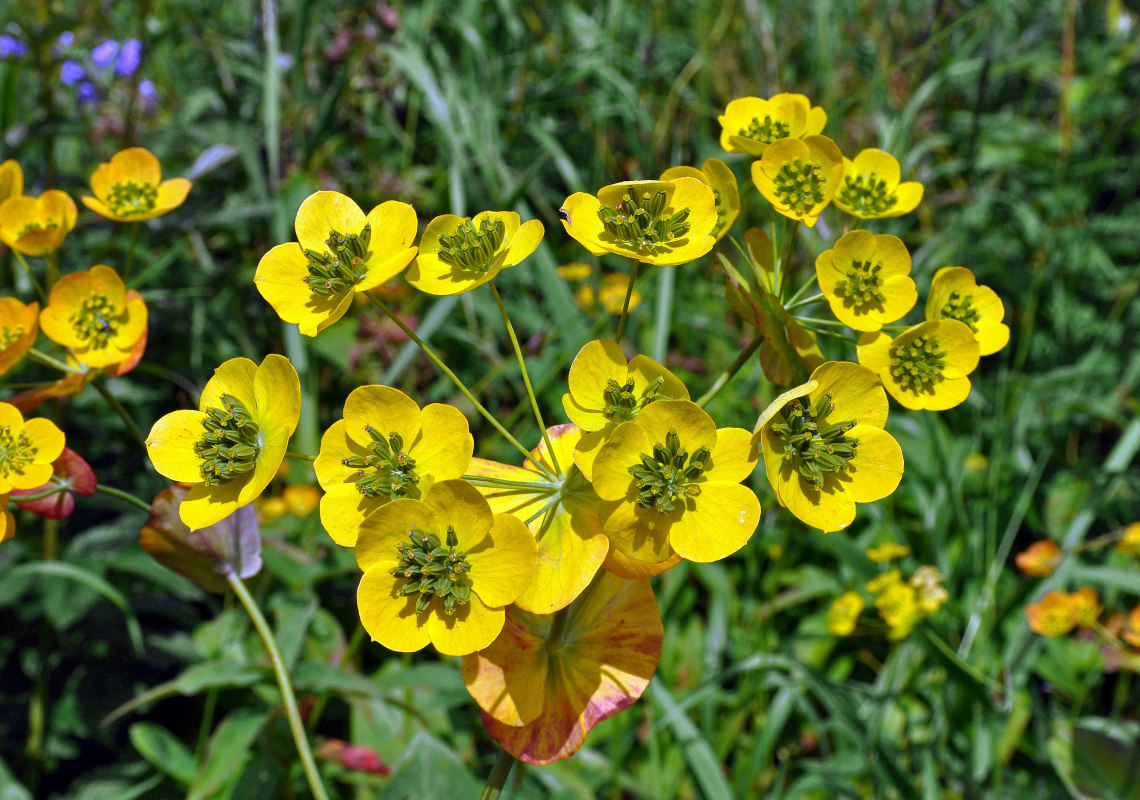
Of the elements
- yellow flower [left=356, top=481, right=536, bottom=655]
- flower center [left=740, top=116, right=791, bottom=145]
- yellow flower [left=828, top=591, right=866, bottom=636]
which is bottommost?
yellow flower [left=828, top=591, right=866, bottom=636]

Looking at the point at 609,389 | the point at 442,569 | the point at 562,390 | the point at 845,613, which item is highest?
the point at 609,389

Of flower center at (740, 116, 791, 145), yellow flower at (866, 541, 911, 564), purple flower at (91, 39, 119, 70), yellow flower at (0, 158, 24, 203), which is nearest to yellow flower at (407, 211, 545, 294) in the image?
flower center at (740, 116, 791, 145)

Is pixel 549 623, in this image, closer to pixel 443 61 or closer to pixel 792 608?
pixel 792 608

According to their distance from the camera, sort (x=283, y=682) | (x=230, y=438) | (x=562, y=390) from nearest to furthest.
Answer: (x=230, y=438)
(x=283, y=682)
(x=562, y=390)

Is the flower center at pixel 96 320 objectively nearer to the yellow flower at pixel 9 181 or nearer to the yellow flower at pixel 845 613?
the yellow flower at pixel 9 181

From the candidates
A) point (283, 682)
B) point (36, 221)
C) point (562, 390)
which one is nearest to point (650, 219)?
Answer: point (283, 682)

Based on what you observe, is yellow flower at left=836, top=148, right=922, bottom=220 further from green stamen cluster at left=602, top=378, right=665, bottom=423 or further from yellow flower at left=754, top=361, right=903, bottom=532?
green stamen cluster at left=602, top=378, right=665, bottom=423

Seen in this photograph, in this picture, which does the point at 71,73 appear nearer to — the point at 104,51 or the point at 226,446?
the point at 104,51

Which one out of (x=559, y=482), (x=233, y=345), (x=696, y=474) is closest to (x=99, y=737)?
(x=233, y=345)
